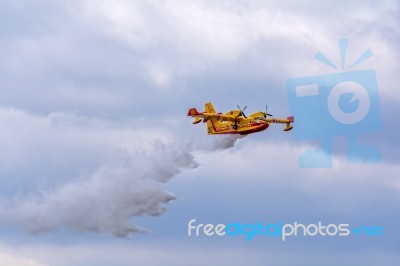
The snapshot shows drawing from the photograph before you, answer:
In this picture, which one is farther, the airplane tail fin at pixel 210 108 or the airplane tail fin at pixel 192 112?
the airplane tail fin at pixel 210 108

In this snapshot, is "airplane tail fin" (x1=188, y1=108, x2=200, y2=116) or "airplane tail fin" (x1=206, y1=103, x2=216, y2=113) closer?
"airplane tail fin" (x1=188, y1=108, x2=200, y2=116)

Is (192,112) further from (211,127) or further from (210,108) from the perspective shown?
(210,108)

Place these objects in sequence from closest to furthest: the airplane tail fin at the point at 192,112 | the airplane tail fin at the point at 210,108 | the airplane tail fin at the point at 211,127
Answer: the airplane tail fin at the point at 192,112 → the airplane tail fin at the point at 211,127 → the airplane tail fin at the point at 210,108

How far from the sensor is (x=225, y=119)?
409ft

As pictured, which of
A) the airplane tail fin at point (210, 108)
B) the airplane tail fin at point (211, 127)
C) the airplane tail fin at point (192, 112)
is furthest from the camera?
the airplane tail fin at point (210, 108)

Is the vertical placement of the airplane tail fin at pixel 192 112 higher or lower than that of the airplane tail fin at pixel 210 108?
lower

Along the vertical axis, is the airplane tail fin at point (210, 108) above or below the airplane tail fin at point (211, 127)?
above

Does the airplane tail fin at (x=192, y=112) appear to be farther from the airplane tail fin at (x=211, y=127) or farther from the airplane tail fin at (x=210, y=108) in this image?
the airplane tail fin at (x=210, y=108)

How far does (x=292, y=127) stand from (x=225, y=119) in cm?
1277

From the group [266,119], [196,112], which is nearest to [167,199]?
[196,112]

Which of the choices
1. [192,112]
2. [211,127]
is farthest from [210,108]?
[192,112]

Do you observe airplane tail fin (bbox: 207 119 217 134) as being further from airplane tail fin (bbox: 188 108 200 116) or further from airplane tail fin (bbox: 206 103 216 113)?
airplane tail fin (bbox: 188 108 200 116)

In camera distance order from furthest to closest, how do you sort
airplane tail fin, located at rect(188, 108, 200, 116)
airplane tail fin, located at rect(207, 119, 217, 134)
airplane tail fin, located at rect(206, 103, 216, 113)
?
airplane tail fin, located at rect(206, 103, 216, 113) → airplane tail fin, located at rect(207, 119, 217, 134) → airplane tail fin, located at rect(188, 108, 200, 116)

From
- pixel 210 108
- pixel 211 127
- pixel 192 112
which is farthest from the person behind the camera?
pixel 210 108
